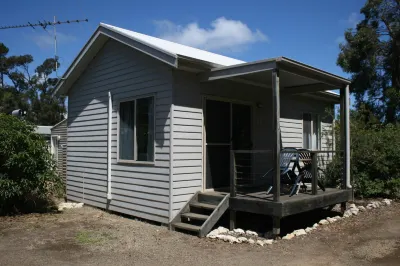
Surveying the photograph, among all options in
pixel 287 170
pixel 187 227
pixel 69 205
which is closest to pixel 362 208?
pixel 287 170

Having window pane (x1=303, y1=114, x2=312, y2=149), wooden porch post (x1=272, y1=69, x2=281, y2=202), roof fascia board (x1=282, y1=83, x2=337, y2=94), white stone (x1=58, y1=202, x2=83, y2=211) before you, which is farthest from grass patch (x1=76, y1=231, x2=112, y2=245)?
window pane (x1=303, y1=114, x2=312, y2=149)

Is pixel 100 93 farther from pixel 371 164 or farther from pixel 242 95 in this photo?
pixel 371 164

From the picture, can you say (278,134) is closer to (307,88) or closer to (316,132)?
(307,88)

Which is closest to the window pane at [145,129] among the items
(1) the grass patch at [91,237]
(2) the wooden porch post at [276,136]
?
(1) the grass patch at [91,237]

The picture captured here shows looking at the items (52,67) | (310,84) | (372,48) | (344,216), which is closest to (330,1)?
(310,84)

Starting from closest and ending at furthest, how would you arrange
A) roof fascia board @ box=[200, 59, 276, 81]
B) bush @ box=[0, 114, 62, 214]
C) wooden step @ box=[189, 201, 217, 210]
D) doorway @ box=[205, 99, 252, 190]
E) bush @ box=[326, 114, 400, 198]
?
1. roof fascia board @ box=[200, 59, 276, 81]
2. wooden step @ box=[189, 201, 217, 210]
3. doorway @ box=[205, 99, 252, 190]
4. bush @ box=[0, 114, 62, 214]
5. bush @ box=[326, 114, 400, 198]

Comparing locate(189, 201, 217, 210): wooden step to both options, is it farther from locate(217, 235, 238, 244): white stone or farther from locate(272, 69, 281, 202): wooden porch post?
locate(272, 69, 281, 202): wooden porch post

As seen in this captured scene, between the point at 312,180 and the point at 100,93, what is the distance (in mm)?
5461

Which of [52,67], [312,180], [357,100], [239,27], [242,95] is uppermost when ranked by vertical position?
[52,67]

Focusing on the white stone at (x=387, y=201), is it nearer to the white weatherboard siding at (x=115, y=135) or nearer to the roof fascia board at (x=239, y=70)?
the roof fascia board at (x=239, y=70)

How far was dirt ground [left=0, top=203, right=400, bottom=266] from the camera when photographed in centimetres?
553

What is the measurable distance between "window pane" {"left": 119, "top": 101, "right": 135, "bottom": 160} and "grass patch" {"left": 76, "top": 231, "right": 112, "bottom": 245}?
1.95m

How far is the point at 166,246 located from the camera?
6.29m

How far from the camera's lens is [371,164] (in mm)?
10594
